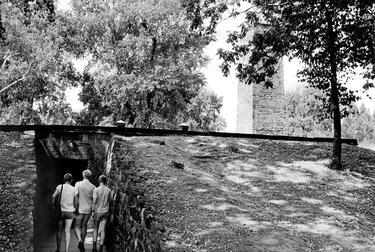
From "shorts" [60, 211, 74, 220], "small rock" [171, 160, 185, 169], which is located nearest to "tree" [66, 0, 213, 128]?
"small rock" [171, 160, 185, 169]

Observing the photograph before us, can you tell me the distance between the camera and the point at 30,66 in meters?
22.8

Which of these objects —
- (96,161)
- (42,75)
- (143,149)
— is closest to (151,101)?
(42,75)

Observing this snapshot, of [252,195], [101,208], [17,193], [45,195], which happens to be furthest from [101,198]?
[45,195]

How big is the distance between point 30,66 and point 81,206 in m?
17.7

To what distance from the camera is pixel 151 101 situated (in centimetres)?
2433

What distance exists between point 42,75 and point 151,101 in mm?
7272

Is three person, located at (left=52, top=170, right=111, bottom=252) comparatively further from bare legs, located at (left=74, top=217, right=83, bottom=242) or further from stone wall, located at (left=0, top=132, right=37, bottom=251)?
stone wall, located at (left=0, top=132, right=37, bottom=251)

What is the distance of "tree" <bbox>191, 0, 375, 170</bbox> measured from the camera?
386 inches

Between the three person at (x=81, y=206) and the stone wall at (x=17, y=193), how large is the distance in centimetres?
67

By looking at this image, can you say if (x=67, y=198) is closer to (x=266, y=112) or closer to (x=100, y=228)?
(x=100, y=228)

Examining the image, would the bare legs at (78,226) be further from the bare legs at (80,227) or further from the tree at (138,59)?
the tree at (138,59)

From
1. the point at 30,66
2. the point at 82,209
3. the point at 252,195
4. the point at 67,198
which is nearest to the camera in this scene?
the point at 67,198

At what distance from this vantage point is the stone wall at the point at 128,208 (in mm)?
6301

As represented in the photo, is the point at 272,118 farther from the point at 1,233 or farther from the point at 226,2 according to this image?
the point at 1,233
